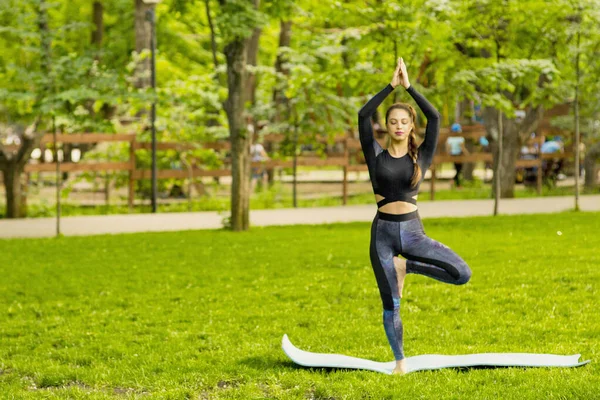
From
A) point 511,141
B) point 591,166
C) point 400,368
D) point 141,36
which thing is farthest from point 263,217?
point 400,368

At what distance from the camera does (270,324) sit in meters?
9.61

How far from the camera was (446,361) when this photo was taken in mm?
7480

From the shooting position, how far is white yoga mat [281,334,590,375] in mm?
7355

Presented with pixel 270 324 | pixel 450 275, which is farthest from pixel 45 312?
pixel 450 275

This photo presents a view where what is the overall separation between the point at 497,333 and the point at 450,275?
212cm

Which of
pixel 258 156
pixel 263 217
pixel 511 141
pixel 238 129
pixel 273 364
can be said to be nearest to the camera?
pixel 273 364

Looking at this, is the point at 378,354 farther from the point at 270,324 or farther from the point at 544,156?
the point at 544,156

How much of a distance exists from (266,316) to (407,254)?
3.19 meters

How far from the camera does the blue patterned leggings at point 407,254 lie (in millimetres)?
6926

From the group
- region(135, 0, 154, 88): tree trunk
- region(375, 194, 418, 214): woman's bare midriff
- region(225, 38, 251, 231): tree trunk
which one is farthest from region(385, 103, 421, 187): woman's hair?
region(135, 0, 154, 88): tree trunk

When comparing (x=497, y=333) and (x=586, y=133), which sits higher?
(x=586, y=133)

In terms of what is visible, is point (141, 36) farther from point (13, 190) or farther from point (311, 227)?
point (311, 227)

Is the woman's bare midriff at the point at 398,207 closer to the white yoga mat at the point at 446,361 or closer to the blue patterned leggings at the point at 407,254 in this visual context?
the blue patterned leggings at the point at 407,254

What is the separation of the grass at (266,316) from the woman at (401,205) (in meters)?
0.74
